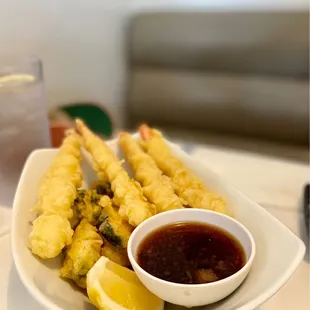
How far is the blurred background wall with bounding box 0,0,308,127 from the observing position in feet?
4.87

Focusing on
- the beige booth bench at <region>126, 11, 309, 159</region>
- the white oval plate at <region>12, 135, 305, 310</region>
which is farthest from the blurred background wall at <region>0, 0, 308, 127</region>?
the white oval plate at <region>12, 135, 305, 310</region>

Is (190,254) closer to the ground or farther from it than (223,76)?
farther from it

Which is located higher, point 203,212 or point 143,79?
point 203,212

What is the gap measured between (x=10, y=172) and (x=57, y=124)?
0.31 metres

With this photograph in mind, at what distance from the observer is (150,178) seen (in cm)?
79

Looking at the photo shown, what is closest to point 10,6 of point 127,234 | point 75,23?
point 75,23

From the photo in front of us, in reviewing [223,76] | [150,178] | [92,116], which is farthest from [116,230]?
[223,76]

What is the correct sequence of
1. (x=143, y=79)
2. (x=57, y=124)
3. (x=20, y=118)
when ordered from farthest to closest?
(x=143, y=79) → (x=57, y=124) → (x=20, y=118)

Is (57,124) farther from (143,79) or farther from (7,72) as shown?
(143,79)

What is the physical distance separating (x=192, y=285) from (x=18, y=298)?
30 cm

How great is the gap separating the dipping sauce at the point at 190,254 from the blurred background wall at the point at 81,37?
96cm

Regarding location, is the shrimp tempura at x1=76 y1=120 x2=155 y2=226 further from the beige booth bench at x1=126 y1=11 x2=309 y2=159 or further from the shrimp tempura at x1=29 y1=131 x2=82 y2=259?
the beige booth bench at x1=126 y1=11 x2=309 y2=159

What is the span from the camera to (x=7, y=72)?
103 cm

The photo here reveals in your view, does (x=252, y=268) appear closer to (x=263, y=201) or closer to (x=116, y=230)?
(x=116, y=230)
